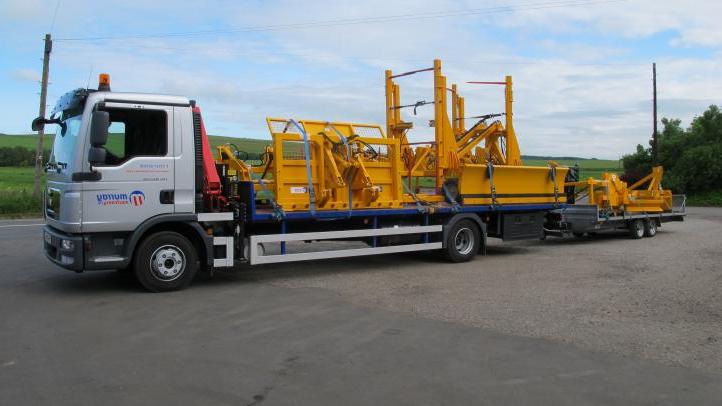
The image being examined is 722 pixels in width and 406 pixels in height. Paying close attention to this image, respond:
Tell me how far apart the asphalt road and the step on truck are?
26.9 inches

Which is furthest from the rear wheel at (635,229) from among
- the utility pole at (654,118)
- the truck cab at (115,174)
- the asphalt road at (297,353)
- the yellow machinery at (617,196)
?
the utility pole at (654,118)

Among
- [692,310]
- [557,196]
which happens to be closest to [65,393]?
[692,310]

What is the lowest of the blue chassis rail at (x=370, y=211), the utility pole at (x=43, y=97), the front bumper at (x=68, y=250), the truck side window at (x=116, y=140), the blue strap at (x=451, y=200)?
the front bumper at (x=68, y=250)

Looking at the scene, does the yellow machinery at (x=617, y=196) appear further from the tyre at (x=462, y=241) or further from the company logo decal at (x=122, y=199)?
the company logo decal at (x=122, y=199)

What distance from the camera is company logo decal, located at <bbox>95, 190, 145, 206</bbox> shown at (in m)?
8.03

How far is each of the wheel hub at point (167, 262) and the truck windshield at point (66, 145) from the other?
5.12 feet

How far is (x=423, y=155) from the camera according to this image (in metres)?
12.4

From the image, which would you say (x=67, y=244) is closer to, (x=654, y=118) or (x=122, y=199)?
(x=122, y=199)

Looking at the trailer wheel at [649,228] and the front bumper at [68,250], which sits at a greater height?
the front bumper at [68,250]

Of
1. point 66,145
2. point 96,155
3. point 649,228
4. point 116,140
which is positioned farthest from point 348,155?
point 649,228

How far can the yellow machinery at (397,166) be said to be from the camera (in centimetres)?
986

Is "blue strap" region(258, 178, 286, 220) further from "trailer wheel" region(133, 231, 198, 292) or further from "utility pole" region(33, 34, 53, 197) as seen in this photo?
"utility pole" region(33, 34, 53, 197)

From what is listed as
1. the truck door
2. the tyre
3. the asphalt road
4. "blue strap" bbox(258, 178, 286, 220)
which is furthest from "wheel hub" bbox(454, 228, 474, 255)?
the truck door

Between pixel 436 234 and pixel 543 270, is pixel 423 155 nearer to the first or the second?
pixel 436 234
